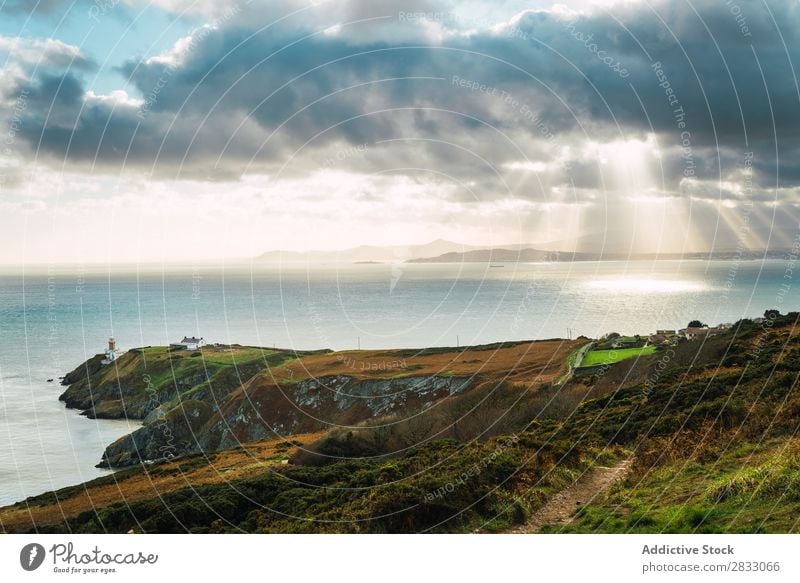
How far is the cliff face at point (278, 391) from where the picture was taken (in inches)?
2645

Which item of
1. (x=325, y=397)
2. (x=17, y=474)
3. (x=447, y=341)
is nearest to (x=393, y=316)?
(x=447, y=341)

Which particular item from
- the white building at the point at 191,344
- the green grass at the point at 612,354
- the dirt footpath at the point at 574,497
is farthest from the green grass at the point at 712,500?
the white building at the point at 191,344

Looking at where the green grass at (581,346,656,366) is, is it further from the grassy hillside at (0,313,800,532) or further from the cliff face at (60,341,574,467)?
the grassy hillside at (0,313,800,532)
